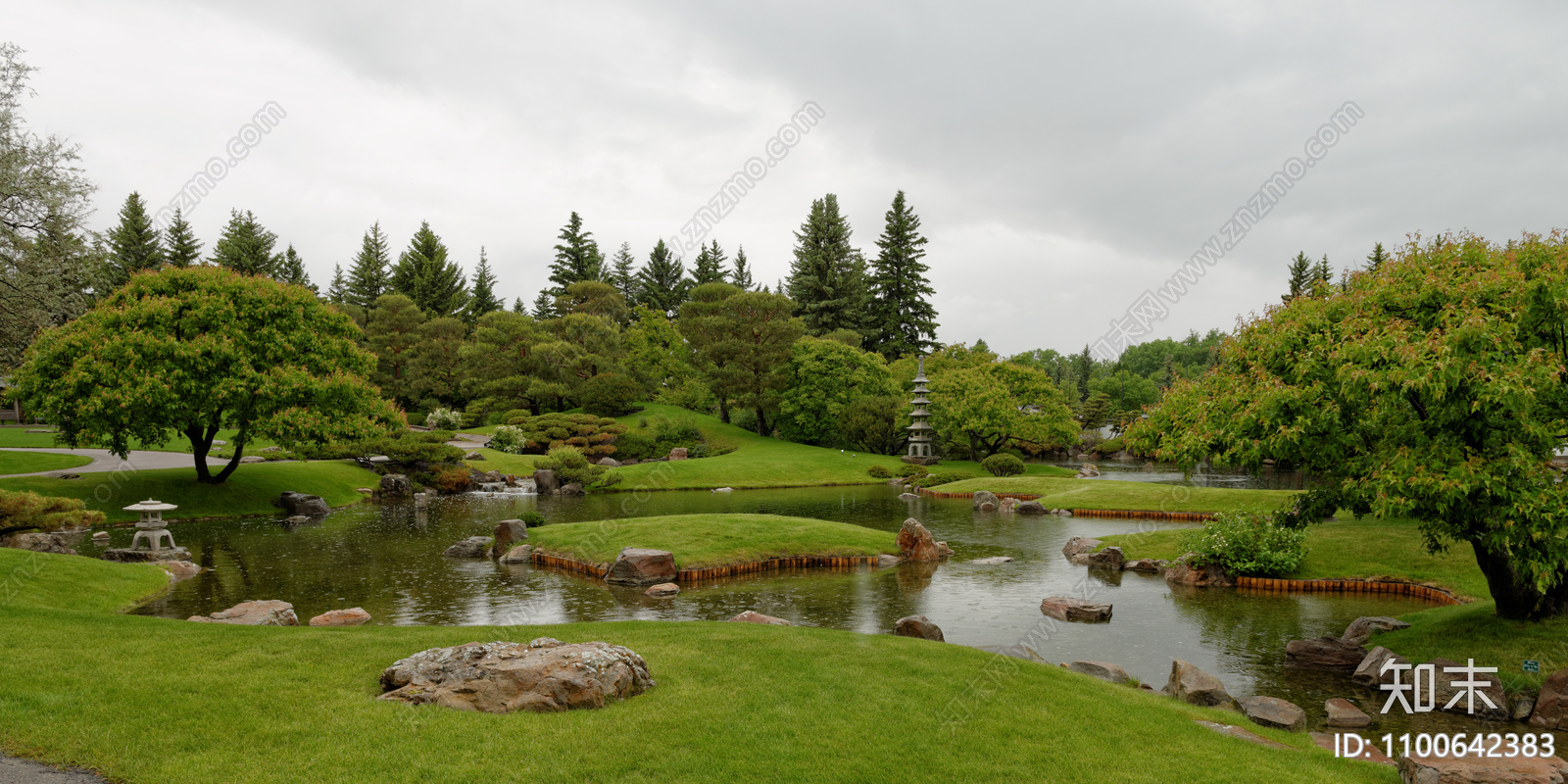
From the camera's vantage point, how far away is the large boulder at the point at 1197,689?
38.5ft

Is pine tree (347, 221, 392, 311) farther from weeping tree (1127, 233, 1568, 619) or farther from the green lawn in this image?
weeping tree (1127, 233, 1568, 619)

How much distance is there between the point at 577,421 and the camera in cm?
6094

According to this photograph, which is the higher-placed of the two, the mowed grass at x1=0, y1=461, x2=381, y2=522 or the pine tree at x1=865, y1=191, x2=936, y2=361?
the pine tree at x1=865, y1=191, x2=936, y2=361

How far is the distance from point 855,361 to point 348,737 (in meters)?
65.8

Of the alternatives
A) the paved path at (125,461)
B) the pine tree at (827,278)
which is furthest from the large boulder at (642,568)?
the pine tree at (827,278)

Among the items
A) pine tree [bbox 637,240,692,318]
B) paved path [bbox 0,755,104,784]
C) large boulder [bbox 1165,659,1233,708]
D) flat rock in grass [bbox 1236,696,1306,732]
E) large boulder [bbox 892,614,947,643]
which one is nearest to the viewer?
paved path [bbox 0,755,104,784]

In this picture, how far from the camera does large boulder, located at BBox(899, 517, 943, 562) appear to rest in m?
26.1

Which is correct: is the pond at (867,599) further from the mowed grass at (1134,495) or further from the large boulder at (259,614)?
the mowed grass at (1134,495)

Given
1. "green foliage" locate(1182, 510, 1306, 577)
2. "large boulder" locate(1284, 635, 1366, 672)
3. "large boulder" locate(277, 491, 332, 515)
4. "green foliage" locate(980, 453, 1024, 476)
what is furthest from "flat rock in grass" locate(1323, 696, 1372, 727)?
"green foliage" locate(980, 453, 1024, 476)

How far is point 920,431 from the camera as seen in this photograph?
6519 centimetres

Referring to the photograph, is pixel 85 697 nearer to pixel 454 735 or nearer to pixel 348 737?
pixel 348 737

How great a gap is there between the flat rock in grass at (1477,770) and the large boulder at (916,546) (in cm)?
1749

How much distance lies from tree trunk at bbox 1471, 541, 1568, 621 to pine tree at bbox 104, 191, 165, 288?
298 ft

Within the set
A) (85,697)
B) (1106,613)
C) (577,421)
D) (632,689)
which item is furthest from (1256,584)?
(577,421)
